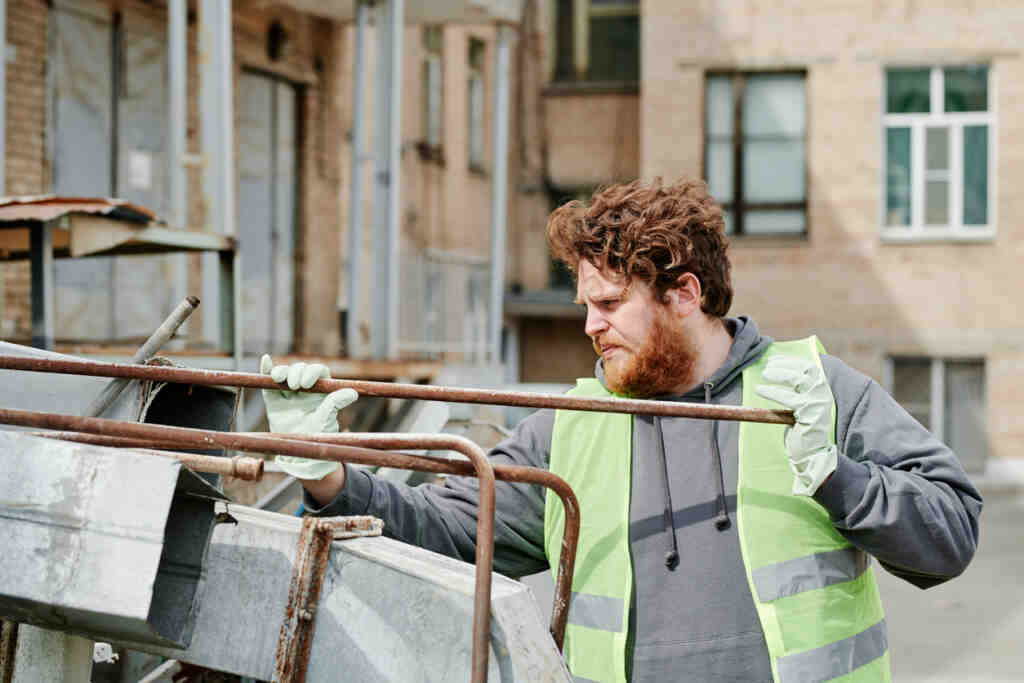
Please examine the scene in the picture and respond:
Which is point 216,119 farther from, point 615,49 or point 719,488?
point 615,49

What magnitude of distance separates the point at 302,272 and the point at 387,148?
315cm

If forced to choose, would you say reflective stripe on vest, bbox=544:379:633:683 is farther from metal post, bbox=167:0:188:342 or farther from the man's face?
metal post, bbox=167:0:188:342

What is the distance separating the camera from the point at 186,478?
2.03m

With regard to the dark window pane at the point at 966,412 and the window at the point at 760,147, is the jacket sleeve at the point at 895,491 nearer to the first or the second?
the dark window pane at the point at 966,412

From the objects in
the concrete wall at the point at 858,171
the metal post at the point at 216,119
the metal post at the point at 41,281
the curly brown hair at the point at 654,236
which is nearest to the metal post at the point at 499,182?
the metal post at the point at 216,119

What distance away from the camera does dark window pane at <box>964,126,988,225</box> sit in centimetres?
1686

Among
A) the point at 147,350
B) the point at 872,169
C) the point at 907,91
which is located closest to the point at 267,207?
the point at 872,169

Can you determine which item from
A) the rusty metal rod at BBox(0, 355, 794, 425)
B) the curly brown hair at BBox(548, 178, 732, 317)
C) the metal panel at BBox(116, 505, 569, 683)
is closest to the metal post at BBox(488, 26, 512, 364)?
the curly brown hair at BBox(548, 178, 732, 317)

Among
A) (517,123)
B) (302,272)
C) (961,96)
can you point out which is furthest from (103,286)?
(961,96)

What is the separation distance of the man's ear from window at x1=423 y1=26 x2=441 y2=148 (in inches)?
528

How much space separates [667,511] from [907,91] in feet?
50.7

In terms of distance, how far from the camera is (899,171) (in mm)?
17062

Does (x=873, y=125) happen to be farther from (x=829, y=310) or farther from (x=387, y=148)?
(x=387, y=148)

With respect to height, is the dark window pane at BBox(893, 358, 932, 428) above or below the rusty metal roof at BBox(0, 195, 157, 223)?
below
